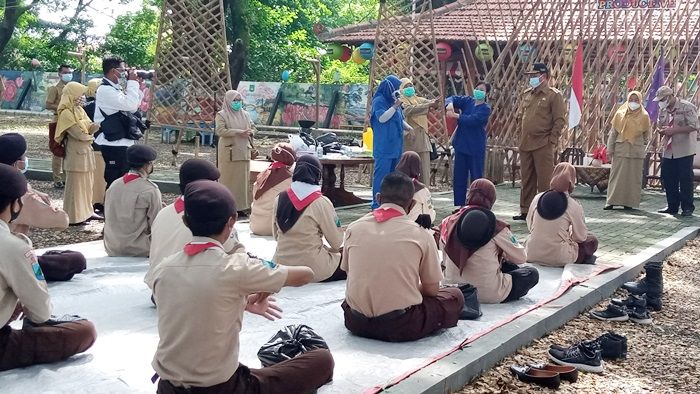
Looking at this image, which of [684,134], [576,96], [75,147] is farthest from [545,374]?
[576,96]

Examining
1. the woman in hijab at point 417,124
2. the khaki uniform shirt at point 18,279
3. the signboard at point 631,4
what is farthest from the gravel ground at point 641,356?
the signboard at point 631,4

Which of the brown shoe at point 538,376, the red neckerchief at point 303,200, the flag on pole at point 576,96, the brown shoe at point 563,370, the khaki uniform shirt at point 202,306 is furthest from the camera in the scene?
the flag on pole at point 576,96

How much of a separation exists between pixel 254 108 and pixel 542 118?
16.7 meters

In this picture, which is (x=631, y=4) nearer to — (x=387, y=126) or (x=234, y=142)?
(x=387, y=126)

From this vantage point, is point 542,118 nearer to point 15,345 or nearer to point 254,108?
point 15,345

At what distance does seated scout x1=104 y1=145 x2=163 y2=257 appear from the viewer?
6598 mm

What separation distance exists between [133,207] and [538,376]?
11.8 feet

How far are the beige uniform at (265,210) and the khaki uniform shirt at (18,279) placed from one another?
427 centimetres

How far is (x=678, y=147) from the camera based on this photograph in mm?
10719

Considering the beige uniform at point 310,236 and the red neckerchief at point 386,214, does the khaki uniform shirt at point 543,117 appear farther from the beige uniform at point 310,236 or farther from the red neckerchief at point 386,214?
the red neckerchief at point 386,214

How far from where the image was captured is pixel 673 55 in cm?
1327

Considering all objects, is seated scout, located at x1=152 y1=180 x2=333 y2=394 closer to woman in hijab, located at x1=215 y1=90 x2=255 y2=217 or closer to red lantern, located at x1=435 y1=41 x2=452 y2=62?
woman in hijab, located at x1=215 y1=90 x2=255 y2=217

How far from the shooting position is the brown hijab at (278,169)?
805 cm

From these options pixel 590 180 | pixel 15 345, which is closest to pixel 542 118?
pixel 590 180
